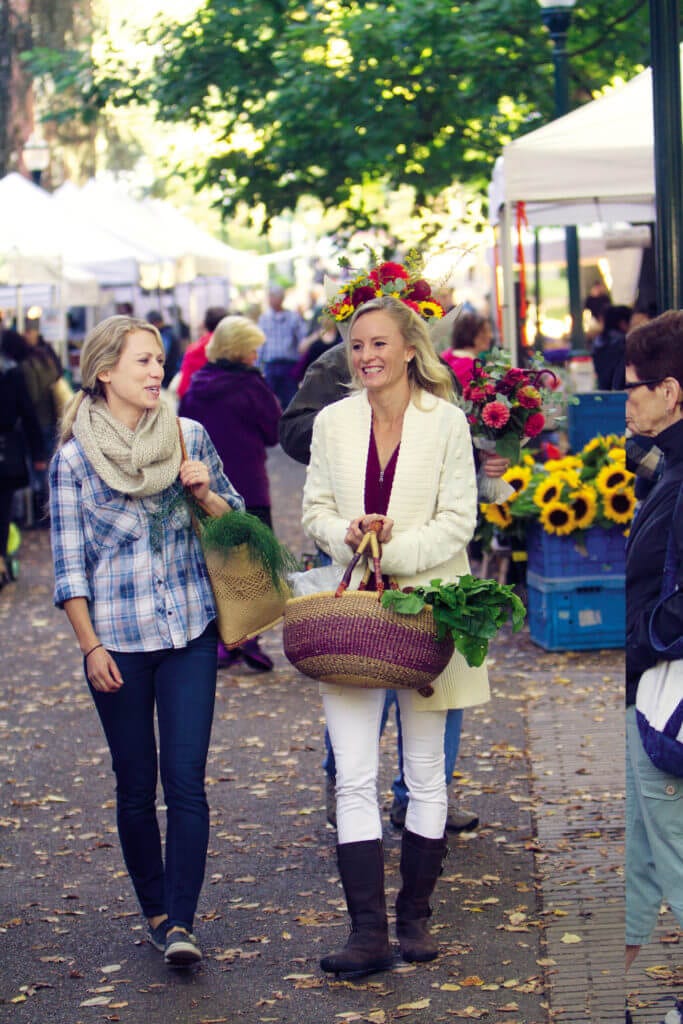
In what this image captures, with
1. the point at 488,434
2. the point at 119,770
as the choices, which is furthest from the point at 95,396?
the point at 488,434

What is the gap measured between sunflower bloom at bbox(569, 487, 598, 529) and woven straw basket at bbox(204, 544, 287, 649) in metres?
4.53

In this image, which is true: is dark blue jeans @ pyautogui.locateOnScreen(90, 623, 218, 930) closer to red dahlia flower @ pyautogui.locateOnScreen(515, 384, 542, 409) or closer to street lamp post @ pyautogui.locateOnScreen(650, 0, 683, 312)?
red dahlia flower @ pyautogui.locateOnScreen(515, 384, 542, 409)

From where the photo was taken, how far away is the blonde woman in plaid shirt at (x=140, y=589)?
4.67 meters

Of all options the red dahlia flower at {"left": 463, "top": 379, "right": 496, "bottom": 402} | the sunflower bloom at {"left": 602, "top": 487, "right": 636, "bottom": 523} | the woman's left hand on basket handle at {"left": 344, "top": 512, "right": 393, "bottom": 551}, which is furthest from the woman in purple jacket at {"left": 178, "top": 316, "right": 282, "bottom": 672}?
the woman's left hand on basket handle at {"left": 344, "top": 512, "right": 393, "bottom": 551}

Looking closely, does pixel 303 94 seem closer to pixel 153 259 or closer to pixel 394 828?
pixel 153 259

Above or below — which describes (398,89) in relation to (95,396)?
above

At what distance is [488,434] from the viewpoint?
586cm

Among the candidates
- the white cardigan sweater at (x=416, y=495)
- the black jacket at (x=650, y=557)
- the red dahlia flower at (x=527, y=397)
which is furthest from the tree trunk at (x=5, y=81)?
the black jacket at (x=650, y=557)

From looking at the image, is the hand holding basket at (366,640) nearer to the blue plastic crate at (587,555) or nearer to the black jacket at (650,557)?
the black jacket at (650,557)

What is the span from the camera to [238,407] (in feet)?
30.0

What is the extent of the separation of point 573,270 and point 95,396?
1255cm

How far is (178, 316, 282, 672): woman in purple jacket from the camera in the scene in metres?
9.10

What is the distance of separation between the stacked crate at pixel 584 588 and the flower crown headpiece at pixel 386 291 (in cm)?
375

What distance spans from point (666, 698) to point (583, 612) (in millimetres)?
5479
